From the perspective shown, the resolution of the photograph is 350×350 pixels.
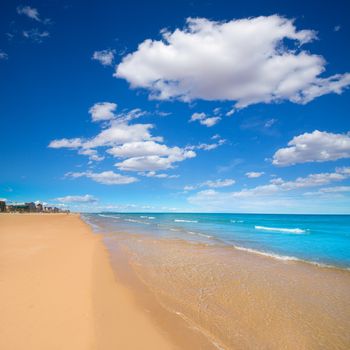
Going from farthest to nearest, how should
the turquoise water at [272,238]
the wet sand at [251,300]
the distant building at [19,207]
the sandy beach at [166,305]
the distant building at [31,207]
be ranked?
the distant building at [31,207]
the distant building at [19,207]
the turquoise water at [272,238]
the wet sand at [251,300]
the sandy beach at [166,305]

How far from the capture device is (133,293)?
9.20m

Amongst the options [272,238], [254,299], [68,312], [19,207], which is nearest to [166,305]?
[68,312]

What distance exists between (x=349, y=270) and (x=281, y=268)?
3893 millimetres

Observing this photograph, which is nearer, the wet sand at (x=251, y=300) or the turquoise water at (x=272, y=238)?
the wet sand at (x=251, y=300)

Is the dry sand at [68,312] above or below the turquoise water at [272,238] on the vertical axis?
above

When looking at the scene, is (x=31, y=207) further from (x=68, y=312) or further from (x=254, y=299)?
(x=254, y=299)

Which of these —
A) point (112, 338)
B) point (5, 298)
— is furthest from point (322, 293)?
point (5, 298)

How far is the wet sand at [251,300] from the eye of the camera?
21.4 ft

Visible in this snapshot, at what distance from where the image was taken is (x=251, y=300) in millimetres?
8945

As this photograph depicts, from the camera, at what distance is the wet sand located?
6508 mm

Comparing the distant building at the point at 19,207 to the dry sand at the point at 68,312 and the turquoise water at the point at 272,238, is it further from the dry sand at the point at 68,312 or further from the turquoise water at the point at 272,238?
the dry sand at the point at 68,312

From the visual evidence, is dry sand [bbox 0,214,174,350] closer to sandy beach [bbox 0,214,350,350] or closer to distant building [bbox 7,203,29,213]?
sandy beach [bbox 0,214,350,350]

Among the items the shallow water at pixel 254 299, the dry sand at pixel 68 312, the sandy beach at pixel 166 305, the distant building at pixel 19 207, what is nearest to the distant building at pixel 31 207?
the distant building at pixel 19 207

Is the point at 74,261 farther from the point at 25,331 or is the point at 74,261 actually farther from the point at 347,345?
the point at 347,345
